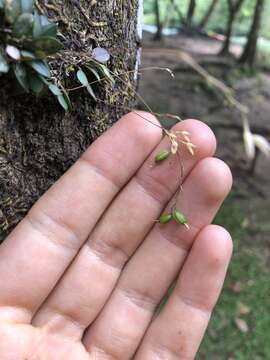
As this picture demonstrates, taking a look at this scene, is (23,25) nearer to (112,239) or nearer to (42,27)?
(42,27)

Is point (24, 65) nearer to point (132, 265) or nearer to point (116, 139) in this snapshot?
point (116, 139)

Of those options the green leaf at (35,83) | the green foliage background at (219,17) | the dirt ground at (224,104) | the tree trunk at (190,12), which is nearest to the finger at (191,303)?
the green leaf at (35,83)

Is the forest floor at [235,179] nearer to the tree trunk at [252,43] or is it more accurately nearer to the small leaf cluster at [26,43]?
the tree trunk at [252,43]

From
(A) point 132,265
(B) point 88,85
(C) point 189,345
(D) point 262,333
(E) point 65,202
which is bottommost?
(D) point 262,333

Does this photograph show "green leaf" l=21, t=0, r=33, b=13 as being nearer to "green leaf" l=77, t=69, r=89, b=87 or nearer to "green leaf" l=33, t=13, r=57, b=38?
"green leaf" l=33, t=13, r=57, b=38

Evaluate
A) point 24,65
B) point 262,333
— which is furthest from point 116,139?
point 262,333

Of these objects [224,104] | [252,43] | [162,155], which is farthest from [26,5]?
[252,43]
